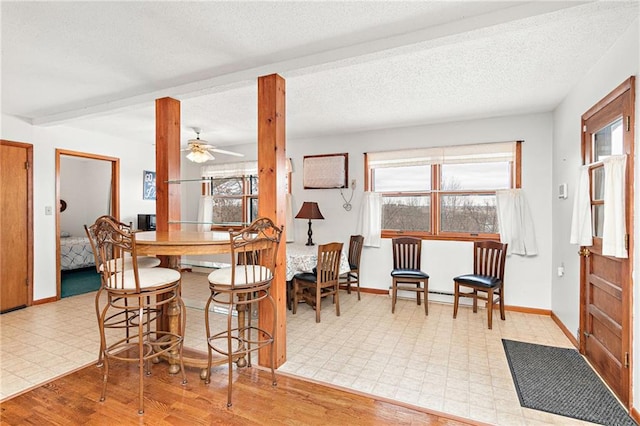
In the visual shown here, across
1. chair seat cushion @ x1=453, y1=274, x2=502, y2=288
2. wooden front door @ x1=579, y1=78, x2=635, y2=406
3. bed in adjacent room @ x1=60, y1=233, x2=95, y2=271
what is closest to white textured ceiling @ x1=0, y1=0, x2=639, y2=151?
wooden front door @ x1=579, y1=78, x2=635, y2=406

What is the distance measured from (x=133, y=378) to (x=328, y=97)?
302cm

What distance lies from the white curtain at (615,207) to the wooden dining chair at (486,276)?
1.40 meters

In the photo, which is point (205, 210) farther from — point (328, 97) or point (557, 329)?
point (557, 329)

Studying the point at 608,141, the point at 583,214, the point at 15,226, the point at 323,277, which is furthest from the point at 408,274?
the point at 15,226

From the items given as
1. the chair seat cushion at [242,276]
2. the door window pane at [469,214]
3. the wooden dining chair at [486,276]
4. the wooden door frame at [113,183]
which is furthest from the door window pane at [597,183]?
the wooden door frame at [113,183]

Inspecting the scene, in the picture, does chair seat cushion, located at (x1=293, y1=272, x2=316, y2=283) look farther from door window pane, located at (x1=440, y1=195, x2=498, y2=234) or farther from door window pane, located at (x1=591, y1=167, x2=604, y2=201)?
door window pane, located at (x1=591, y1=167, x2=604, y2=201)

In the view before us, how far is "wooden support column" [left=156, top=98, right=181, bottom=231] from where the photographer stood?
298 cm

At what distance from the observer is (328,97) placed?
11.2 ft

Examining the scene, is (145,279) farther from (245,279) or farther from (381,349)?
(381,349)

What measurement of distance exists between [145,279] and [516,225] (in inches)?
158

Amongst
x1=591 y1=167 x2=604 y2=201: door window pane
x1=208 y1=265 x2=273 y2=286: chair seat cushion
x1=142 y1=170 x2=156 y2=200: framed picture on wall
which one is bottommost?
x1=208 y1=265 x2=273 y2=286: chair seat cushion

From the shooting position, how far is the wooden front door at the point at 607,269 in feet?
6.73

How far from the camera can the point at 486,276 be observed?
3.75 meters

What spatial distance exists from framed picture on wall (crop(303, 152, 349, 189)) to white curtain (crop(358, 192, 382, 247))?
0.47 meters
